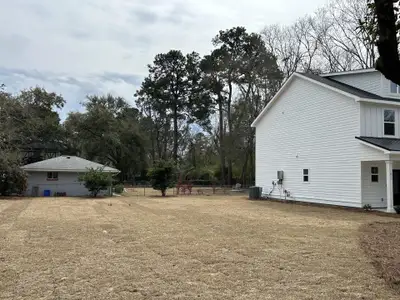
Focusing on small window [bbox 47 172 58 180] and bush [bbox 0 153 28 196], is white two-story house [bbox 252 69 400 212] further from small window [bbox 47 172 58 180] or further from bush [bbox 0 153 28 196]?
bush [bbox 0 153 28 196]

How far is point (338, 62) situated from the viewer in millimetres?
37719

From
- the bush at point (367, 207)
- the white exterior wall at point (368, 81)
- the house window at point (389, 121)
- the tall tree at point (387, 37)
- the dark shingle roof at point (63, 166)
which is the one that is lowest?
the bush at point (367, 207)

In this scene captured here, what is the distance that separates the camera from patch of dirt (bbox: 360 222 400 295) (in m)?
6.29

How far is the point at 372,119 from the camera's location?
1912 cm

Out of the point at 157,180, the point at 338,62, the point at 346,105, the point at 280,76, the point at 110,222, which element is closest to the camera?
the point at 110,222

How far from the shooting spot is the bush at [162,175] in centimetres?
2908

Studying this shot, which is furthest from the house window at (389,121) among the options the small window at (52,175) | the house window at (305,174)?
the small window at (52,175)

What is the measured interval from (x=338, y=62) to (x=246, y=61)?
1035 cm

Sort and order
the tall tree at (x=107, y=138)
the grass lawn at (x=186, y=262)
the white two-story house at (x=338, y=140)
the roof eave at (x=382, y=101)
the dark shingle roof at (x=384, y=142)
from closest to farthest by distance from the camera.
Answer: the grass lawn at (x=186, y=262) < the dark shingle roof at (x=384, y=142) < the roof eave at (x=382, y=101) < the white two-story house at (x=338, y=140) < the tall tree at (x=107, y=138)

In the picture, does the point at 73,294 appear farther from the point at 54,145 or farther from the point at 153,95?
the point at 153,95

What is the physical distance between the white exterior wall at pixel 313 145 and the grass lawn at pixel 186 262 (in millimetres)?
7067

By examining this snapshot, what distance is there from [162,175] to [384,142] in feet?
51.5

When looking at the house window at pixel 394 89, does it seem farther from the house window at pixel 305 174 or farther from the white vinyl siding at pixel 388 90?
the house window at pixel 305 174

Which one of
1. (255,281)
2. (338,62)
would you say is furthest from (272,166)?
(255,281)
